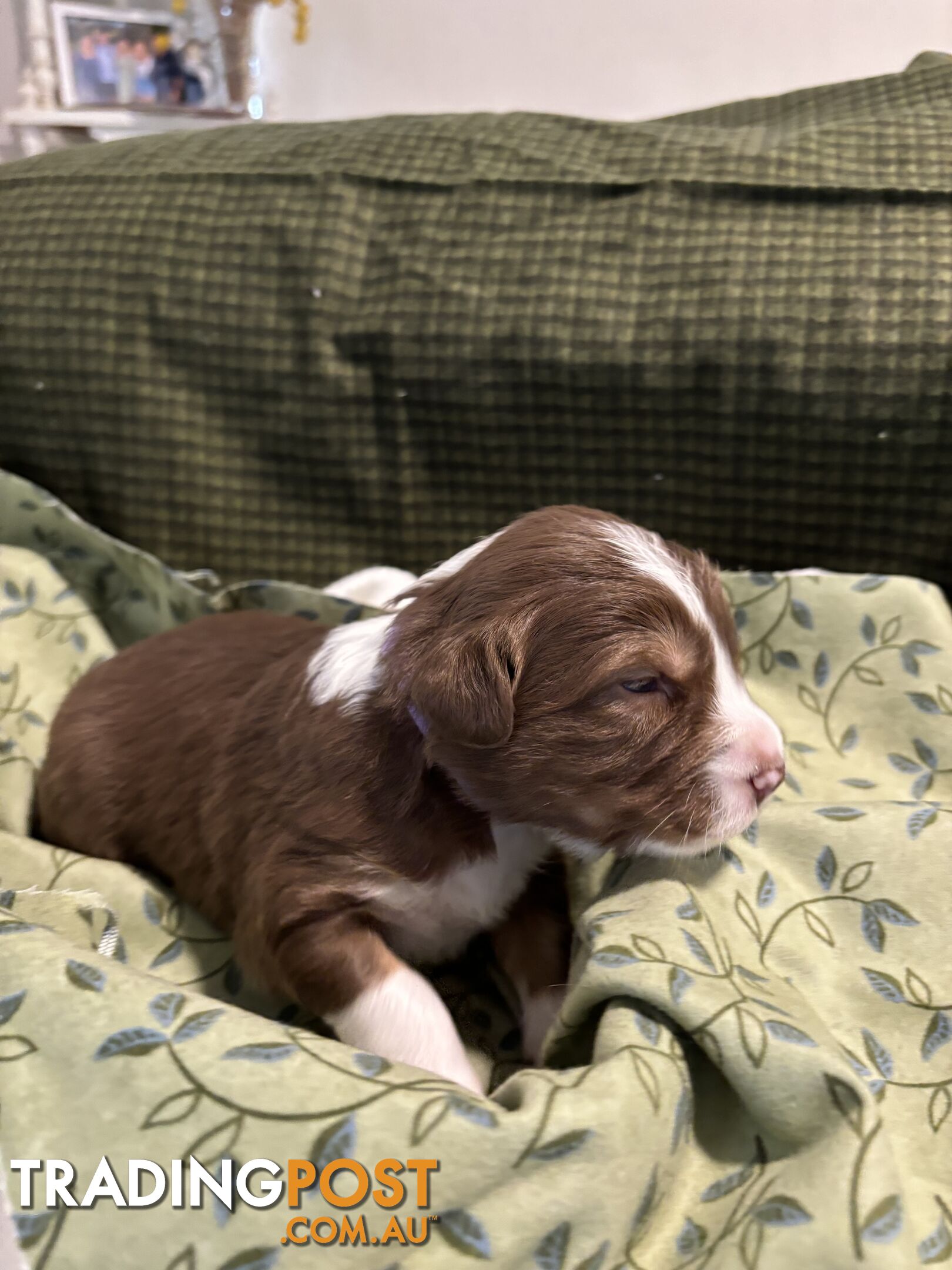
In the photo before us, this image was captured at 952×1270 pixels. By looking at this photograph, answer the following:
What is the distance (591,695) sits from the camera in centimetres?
99

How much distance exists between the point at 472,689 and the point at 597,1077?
0.40 meters

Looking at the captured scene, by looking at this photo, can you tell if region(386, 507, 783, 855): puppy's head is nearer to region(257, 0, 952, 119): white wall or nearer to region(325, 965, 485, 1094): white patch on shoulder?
region(325, 965, 485, 1094): white patch on shoulder

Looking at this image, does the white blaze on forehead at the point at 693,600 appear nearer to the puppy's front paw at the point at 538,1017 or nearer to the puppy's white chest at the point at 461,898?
the puppy's white chest at the point at 461,898

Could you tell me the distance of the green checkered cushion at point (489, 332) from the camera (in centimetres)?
155

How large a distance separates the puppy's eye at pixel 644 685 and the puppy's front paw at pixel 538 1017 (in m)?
0.42

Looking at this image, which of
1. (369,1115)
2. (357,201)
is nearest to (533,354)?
(357,201)

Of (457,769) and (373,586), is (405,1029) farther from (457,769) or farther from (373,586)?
(373,586)

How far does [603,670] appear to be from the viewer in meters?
0.97

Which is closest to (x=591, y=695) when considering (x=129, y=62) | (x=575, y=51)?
(x=575, y=51)

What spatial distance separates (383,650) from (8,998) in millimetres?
546

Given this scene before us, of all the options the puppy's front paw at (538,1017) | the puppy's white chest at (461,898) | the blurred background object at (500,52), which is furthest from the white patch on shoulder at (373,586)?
the blurred background object at (500,52)

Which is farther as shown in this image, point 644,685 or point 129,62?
point 129,62

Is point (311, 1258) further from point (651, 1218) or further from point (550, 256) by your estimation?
point (550, 256)

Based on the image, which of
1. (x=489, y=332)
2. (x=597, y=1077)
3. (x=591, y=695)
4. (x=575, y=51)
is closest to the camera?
(x=597, y=1077)
